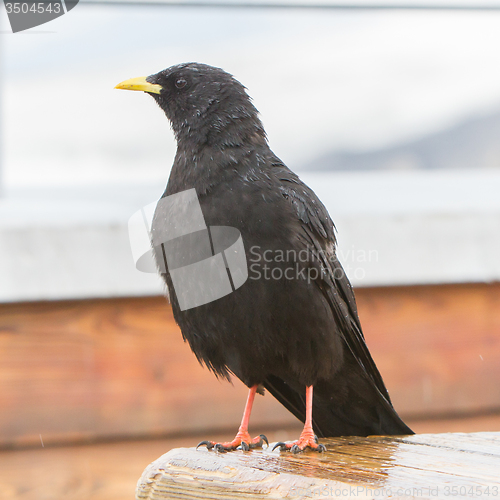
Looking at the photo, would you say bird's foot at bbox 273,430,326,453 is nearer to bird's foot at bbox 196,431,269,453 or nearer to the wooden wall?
bird's foot at bbox 196,431,269,453

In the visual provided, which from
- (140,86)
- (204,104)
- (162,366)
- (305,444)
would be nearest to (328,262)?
(305,444)

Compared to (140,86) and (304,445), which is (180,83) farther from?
(304,445)

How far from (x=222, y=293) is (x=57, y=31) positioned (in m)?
1.83

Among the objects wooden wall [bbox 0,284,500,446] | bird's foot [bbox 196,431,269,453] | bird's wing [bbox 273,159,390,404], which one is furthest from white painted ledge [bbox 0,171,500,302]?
bird's foot [bbox 196,431,269,453]

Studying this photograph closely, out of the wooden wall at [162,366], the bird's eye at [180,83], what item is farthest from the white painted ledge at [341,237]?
the bird's eye at [180,83]

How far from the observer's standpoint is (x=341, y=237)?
2473 mm

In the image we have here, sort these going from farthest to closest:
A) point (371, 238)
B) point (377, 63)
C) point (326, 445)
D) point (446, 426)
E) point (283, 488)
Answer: point (377, 63) < point (446, 426) < point (371, 238) < point (326, 445) < point (283, 488)

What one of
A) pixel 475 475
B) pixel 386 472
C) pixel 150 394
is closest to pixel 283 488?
pixel 386 472

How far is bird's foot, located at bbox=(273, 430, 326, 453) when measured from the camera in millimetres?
1725

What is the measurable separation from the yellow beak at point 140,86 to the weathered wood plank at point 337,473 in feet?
Answer: 4.15

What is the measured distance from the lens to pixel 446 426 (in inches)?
105

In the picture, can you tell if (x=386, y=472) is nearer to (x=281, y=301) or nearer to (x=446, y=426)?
(x=281, y=301)

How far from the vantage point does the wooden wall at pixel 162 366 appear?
2.48 m

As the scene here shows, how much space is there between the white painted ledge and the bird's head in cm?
62
